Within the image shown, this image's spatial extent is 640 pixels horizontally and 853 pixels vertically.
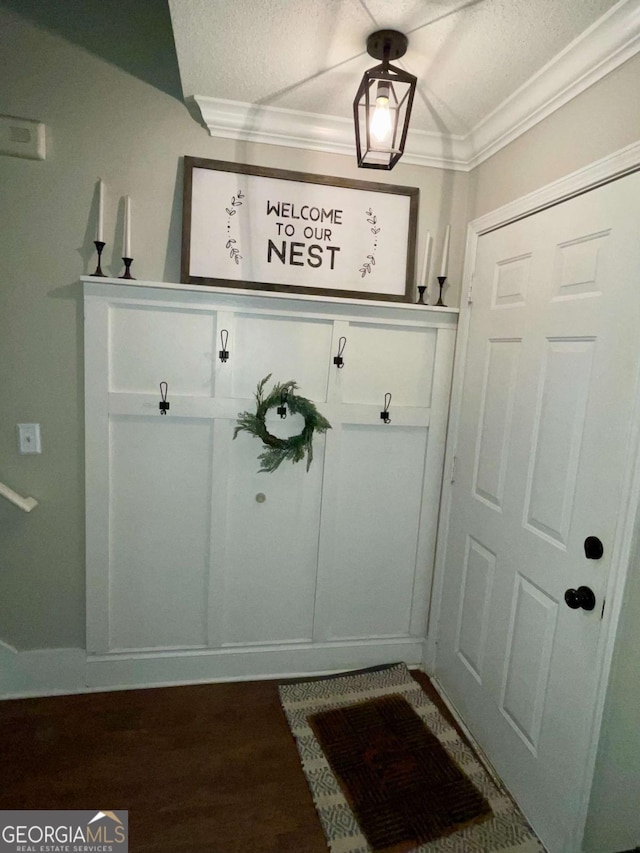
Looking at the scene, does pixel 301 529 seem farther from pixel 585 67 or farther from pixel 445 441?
pixel 585 67

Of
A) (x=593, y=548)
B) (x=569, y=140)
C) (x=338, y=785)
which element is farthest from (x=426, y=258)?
(x=338, y=785)

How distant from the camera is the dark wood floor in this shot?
58.2 inches

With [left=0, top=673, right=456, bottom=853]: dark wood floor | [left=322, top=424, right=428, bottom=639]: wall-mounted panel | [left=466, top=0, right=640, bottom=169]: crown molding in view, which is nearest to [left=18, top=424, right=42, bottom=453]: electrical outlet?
[left=0, top=673, right=456, bottom=853]: dark wood floor

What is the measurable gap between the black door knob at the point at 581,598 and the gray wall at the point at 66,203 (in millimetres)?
1745

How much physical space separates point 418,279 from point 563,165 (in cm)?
69

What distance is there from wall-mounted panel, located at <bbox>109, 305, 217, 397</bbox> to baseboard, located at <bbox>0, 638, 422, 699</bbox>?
3.99ft

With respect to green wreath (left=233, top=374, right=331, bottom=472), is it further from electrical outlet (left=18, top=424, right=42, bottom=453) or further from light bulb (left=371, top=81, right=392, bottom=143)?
light bulb (left=371, top=81, right=392, bottom=143)

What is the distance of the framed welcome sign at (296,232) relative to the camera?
6.02 feet

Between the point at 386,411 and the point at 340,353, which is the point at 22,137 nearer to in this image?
the point at 340,353

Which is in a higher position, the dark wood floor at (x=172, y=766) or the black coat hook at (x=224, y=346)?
the black coat hook at (x=224, y=346)

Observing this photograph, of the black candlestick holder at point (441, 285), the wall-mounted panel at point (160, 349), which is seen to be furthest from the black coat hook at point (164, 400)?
the black candlestick holder at point (441, 285)

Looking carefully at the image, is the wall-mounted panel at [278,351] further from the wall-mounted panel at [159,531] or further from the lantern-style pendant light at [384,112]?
the lantern-style pendant light at [384,112]

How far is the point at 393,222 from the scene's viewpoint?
1.98m

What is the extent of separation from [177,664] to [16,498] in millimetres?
1018
